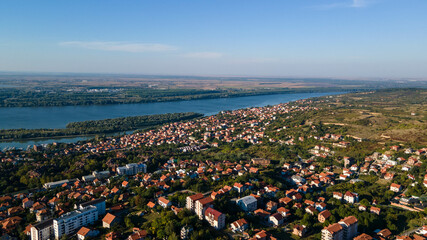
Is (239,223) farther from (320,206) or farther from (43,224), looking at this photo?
(43,224)

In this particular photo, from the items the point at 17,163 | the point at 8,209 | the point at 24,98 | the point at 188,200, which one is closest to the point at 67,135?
the point at 17,163

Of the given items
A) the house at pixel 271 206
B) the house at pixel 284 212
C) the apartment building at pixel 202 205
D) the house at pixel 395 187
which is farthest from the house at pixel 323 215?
the house at pixel 395 187

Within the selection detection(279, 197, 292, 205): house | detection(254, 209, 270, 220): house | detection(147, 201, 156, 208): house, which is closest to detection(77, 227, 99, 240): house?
detection(147, 201, 156, 208): house

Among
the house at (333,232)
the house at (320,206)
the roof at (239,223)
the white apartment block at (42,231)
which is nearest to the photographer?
the house at (333,232)

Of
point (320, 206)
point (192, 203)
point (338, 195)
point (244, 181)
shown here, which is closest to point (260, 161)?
point (244, 181)

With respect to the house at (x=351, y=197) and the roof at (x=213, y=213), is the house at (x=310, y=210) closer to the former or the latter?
the house at (x=351, y=197)

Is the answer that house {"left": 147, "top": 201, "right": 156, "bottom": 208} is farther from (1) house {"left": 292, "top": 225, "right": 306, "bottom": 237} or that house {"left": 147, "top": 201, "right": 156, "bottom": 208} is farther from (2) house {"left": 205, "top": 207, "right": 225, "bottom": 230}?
(1) house {"left": 292, "top": 225, "right": 306, "bottom": 237}
